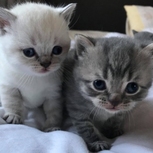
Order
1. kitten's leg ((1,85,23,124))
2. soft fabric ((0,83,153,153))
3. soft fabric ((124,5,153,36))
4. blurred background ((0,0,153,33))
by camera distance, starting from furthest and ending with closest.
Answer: blurred background ((0,0,153,33)) < soft fabric ((124,5,153,36)) < kitten's leg ((1,85,23,124)) < soft fabric ((0,83,153,153))

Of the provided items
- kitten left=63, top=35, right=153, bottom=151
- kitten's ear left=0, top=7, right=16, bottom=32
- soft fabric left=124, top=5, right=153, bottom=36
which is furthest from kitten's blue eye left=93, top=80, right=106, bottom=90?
soft fabric left=124, top=5, right=153, bottom=36

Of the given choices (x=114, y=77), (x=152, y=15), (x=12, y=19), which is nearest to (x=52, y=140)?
(x=114, y=77)

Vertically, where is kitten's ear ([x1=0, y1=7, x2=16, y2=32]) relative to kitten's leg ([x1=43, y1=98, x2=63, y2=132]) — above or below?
above

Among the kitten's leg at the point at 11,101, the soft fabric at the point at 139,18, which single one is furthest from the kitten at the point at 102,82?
the soft fabric at the point at 139,18

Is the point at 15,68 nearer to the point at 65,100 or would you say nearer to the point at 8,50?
the point at 8,50

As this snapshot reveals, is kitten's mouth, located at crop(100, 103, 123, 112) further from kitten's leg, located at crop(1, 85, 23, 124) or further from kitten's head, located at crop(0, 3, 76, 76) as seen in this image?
kitten's leg, located at crop(1, 85, 23, 124)

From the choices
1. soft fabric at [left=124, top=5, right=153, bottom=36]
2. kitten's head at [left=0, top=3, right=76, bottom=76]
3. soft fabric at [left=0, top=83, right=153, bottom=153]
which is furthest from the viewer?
soft fabric at [left=124, top=5, right=153, bottom=36]

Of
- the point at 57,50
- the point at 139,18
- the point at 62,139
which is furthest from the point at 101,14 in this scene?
the point at 62,139

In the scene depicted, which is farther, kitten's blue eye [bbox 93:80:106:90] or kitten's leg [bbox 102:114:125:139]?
kitten's leg [bbox 102:114:125:139]
